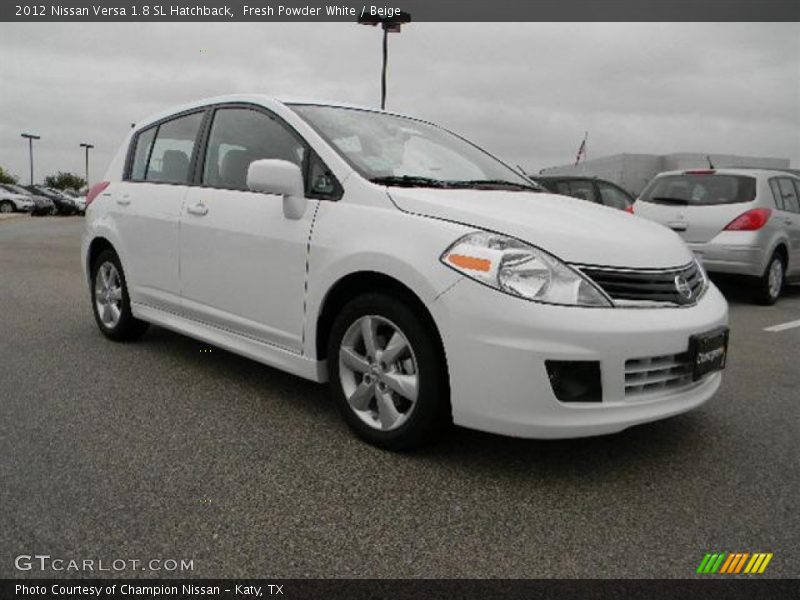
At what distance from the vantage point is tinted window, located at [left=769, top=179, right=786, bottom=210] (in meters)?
7.92

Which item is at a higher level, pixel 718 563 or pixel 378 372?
pixel 378 372

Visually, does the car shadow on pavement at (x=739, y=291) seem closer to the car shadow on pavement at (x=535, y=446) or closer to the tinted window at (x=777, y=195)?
the tinted window at (x=777, y=195)

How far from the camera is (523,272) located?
2752 millimetres

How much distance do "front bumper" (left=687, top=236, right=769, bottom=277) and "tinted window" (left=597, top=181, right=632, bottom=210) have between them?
329 cm

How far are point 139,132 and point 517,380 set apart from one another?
3.63 m

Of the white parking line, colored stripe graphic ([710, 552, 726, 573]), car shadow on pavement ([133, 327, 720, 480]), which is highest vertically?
car shadow on pavement ([133, 327, 720, 480])

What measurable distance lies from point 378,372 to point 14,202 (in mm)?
35676

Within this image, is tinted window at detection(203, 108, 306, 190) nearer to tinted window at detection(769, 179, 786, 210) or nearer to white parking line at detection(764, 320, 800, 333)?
white parking line at detection(764, 320, 800, 333)

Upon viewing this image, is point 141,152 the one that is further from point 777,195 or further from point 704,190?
point 777,195

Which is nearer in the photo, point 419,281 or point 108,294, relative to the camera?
point 419,281

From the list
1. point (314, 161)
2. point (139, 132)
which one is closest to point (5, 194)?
point (139, 132)

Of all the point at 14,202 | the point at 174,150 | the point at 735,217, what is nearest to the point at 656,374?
the point at 174,150

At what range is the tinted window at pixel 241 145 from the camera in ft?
12.1

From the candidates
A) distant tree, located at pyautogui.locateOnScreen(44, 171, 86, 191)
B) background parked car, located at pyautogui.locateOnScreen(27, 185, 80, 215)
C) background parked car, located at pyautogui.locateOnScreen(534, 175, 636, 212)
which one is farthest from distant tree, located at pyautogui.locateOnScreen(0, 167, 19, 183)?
background parked car, located at pyautogui.locateOnScreen(534, 175, 636, 212)
